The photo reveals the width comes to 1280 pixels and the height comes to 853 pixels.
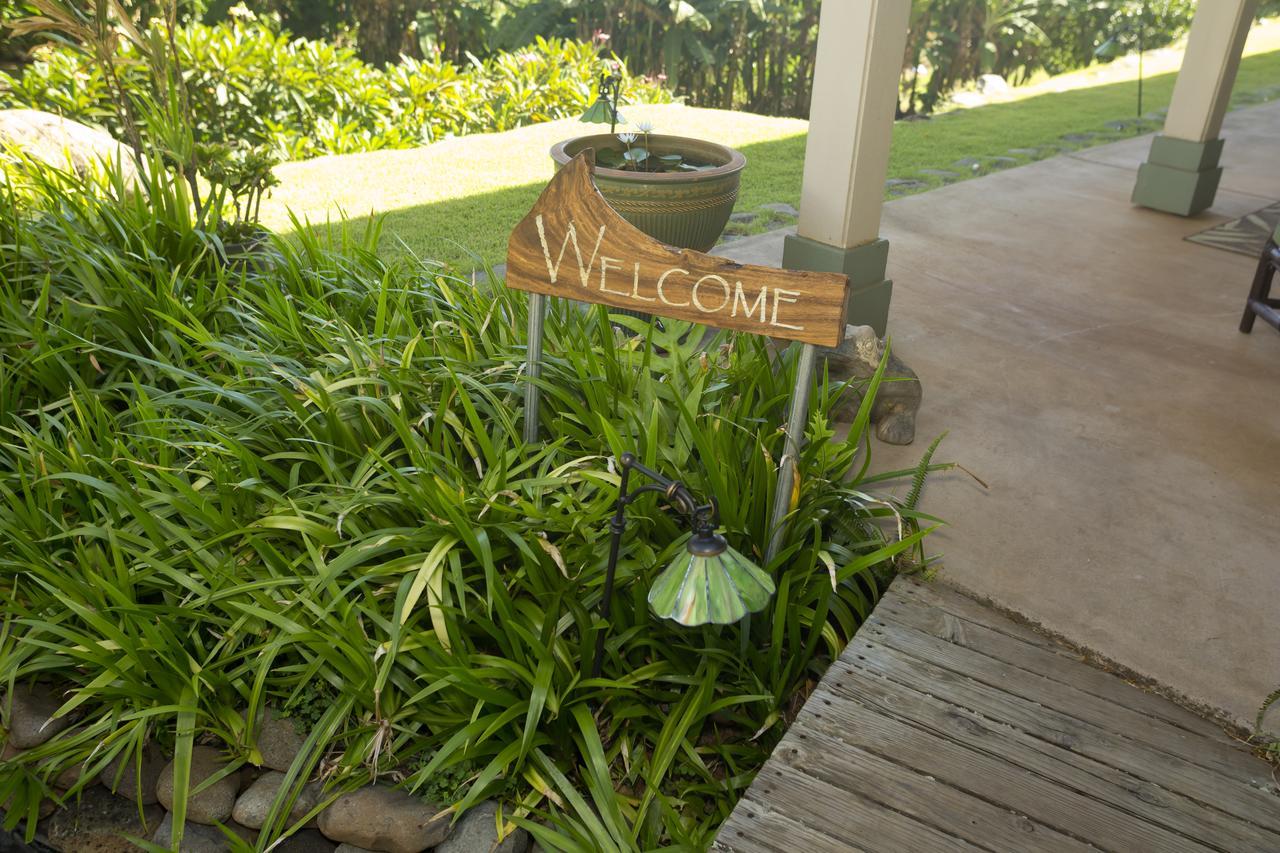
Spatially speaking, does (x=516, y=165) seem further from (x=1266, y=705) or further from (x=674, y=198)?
(x=1266, y=705)

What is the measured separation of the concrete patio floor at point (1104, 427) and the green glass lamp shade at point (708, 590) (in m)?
1.11

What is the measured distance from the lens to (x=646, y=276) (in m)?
2.33

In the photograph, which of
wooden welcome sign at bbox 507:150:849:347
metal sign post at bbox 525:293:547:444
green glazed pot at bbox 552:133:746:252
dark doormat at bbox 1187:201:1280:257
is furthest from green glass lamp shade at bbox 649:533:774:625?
dark doormat at bbox 1187:201:1280:257

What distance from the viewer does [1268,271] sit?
165 inches

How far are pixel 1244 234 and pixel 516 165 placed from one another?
505 cm

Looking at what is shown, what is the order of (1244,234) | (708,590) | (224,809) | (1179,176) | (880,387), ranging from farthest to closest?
(1179,176) → (1244,234) → (880,387) → (224,809) → (708,590)

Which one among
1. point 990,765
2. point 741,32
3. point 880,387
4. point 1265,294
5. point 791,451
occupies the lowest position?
point 990,765

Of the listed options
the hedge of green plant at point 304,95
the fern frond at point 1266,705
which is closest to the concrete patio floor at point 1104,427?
the fern frond at point 1266,705

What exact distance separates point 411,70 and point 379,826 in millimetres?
8265

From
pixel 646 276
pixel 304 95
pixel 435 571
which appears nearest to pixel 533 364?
pixel 646 276

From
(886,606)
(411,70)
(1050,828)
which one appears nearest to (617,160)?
(886,606)

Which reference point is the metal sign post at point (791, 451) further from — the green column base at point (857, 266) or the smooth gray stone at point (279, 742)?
the green column base at point (857, 266)

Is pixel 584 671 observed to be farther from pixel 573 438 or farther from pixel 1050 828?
pixel 1050 828

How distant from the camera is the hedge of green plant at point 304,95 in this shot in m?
7.05
